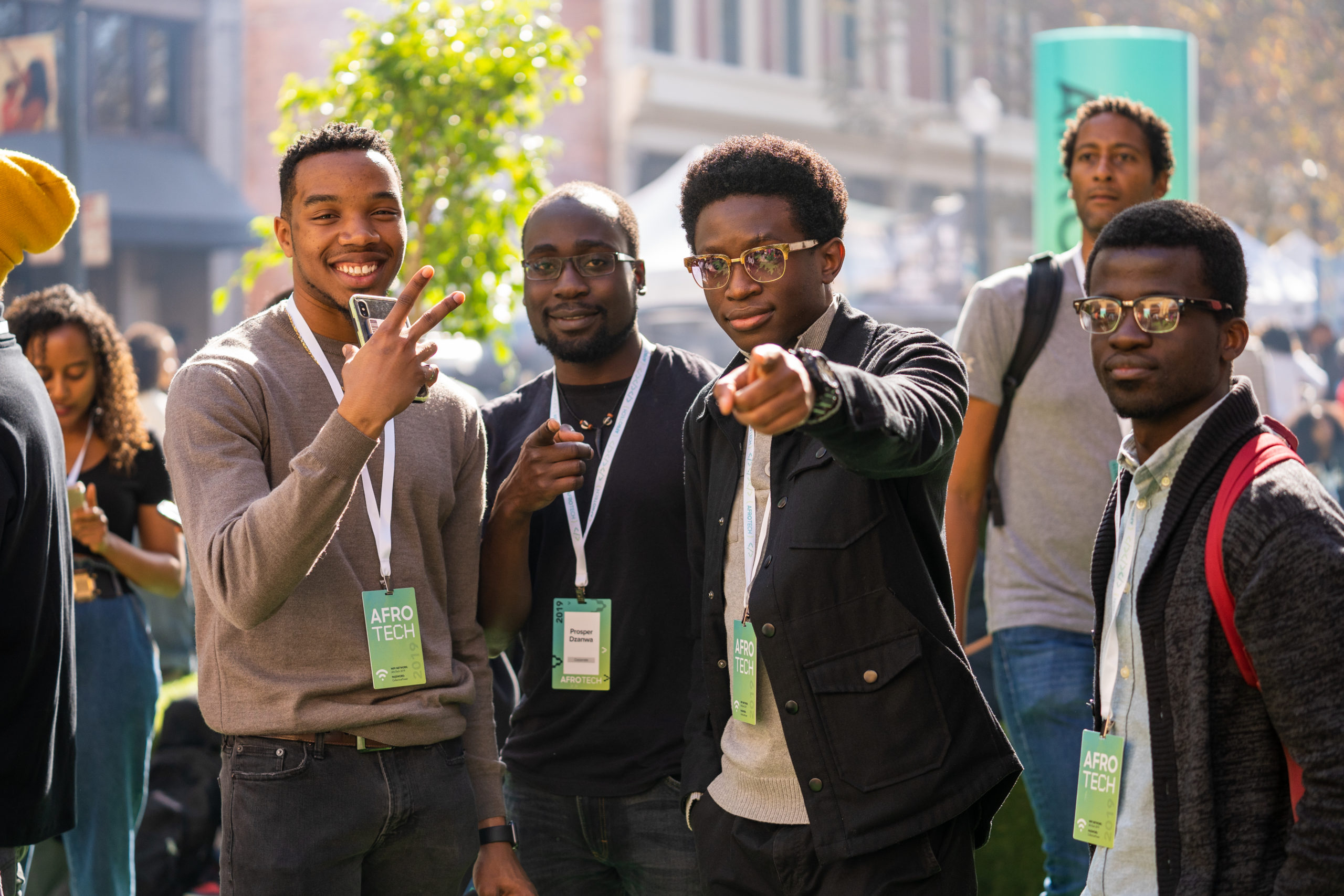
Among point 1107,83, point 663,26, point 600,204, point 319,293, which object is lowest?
point 319,293

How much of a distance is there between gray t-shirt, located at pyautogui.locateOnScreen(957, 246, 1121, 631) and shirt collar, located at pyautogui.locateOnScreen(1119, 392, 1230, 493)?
1476 mm

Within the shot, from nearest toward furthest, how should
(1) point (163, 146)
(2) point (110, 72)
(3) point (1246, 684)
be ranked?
(3) point (1246, 684)
(2) point (110, 72)
(1) point (163, 146)

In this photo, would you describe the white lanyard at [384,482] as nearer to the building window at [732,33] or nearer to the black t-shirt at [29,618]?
the black t-shirt at [29,618]

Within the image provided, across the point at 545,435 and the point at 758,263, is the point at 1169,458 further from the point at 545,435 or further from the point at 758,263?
the point at 545,435

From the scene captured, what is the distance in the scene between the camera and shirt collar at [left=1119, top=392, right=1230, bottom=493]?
2441mm

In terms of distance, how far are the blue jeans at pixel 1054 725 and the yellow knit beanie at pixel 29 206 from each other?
2778 millimetres

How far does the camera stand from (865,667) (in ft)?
8.40

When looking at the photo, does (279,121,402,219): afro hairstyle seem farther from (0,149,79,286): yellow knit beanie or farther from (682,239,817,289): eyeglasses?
(682,239,817,289): eyeglasses

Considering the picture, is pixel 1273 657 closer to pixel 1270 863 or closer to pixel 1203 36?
pixel 1270 863

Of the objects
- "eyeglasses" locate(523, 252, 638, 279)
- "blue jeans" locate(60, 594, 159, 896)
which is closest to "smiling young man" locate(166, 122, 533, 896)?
"eyeglasses" locate(523, 252, 638, 279)

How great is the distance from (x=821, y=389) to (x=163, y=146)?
65.7 ft

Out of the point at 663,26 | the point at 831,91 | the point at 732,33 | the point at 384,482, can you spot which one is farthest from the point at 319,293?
the point at 831,91

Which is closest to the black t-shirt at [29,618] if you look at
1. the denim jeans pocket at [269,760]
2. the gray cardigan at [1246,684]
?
the denim jeans pocket at [269,760]

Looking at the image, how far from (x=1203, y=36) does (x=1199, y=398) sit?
24.5m
